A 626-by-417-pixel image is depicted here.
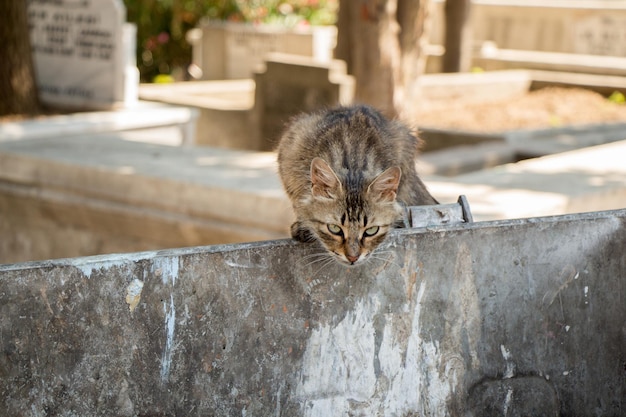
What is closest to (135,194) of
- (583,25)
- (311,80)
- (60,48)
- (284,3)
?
(60,48)

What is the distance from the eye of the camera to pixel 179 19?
825 inches

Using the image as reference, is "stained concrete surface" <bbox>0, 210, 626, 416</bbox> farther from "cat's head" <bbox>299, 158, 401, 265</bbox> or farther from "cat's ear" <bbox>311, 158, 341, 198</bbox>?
"cat's ear" <bbox>311, 158, 341, 198</bbox>

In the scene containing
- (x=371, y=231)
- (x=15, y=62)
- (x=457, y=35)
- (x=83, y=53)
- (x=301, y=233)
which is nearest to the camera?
(x=371, y=231)

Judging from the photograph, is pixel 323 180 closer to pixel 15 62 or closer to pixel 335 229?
pixel 335 229

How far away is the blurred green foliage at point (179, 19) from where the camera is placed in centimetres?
2053

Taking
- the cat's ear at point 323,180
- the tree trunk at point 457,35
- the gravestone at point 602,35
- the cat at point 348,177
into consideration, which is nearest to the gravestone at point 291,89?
the tree trunk at point 457,35

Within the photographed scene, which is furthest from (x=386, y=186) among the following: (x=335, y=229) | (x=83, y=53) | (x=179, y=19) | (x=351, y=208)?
(x=179, y=19)

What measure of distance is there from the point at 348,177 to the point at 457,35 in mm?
14198

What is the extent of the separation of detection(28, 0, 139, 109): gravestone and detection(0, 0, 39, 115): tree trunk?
49 centimetres

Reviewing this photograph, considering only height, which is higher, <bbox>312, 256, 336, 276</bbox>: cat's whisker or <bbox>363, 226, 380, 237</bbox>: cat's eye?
<bbox>363, 226, 380, 237</bbox>: cat's eye

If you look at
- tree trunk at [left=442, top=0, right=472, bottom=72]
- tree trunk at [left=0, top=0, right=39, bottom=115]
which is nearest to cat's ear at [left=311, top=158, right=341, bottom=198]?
tree trunk at [left=0, top=0, right=39, bottom=115]

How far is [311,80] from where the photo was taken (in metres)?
13.1

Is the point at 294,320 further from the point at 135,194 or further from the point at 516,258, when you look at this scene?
the point at 135,194

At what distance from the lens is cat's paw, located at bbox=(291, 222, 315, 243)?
154 inches
